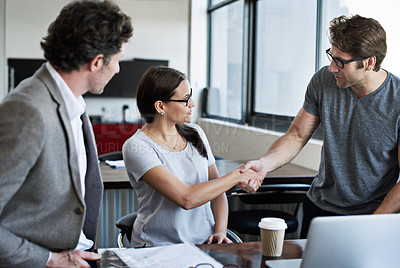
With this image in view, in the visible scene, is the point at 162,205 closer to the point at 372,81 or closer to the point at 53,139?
the point at 53,139

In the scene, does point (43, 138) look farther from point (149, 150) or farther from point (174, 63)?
point (174, 63)

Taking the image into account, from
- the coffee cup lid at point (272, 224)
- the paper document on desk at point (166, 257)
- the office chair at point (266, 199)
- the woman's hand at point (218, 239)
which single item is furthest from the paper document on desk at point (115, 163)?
the coffee cup lid at point (272, 224)

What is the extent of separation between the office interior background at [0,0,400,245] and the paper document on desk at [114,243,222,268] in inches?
70.5

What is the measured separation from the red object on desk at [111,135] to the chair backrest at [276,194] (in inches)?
141

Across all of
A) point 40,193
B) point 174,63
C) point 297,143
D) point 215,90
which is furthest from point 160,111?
point 174,63

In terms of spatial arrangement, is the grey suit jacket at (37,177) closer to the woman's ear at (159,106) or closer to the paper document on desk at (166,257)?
the paper document on desk at (166,257)

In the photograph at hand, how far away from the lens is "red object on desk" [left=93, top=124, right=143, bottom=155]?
20.9 feet

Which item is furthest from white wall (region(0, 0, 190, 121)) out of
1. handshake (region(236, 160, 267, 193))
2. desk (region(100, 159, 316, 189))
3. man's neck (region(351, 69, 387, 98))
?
man's neck (region(351, 69, 387, 98))

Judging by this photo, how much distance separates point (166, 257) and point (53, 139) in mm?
559

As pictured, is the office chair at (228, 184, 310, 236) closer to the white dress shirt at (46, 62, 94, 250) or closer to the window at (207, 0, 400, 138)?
the window at (207, 0, 400, 138)

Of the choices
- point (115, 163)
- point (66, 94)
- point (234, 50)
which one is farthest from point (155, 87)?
point (234, 50)

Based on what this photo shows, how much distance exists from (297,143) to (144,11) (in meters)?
5.11

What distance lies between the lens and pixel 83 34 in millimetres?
1343

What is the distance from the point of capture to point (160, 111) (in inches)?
86.2
